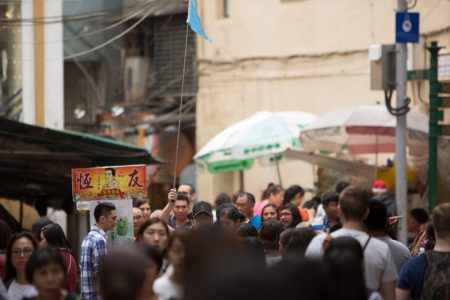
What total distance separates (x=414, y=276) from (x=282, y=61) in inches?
672

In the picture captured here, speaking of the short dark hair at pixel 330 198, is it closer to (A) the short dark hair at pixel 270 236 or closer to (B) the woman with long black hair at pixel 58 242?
(A) the short dark hair at pixel 270 236

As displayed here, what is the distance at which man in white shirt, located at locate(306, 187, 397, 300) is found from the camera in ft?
27.9

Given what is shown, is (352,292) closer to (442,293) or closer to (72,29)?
(442,293)

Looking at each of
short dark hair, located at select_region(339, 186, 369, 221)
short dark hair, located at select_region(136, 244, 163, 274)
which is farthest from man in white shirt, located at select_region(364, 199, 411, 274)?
short dark hair, located at select_region(136, 244, 163, 274)

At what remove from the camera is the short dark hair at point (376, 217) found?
9477 millimetres

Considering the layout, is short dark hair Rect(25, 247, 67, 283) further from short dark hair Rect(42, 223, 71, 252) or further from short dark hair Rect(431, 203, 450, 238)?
short dark hair Rect(42, 223, 71, 252)

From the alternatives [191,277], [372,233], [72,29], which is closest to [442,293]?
[372,233]

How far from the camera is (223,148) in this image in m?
19.8

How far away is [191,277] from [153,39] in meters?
25.3

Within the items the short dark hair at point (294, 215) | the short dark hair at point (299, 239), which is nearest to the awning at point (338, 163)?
the short dark hair at point (294, 215)

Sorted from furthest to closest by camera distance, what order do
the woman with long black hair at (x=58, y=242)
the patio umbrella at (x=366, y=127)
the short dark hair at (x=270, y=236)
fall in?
the patio umbrella at (x=366, y=127), the woman with long black hair at (x=58, y=242), the short dark hair at (x=270, y=236)

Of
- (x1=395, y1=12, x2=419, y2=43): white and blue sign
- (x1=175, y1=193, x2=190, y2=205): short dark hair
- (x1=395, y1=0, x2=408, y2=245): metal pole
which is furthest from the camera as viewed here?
(x1=395, y1=0, x2=408, y2=245): metal pole

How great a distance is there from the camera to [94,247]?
10.8m

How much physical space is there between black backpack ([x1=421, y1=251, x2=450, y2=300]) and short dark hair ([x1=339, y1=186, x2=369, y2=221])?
25.5 inches
